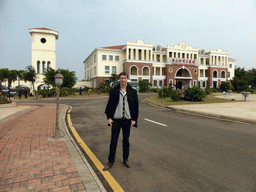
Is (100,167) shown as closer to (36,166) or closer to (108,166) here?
(108,166)

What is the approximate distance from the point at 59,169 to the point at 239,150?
4422 mm

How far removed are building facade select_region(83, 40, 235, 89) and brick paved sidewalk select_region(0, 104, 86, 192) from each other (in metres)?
41.7

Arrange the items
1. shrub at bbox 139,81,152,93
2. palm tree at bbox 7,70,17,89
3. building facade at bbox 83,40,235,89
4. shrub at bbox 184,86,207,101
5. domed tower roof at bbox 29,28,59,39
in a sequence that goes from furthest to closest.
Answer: building facade at bbox 83,40,235,89, palm tree at bbox 7,70,17,89, shrub at bbox 139,81,152,93, domed tower roof at bbox 29,28,59,39, shrub at bbox 184,86,207,101

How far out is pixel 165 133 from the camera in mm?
6562

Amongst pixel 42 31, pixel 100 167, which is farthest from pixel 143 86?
pixel 100 167

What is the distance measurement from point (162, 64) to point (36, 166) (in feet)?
167

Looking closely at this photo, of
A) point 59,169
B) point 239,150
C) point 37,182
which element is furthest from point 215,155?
point 37,182

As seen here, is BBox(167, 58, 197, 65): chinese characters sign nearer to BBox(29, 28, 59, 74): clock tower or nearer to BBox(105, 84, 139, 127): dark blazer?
BBox(29, 28, 59, 74): clock tower

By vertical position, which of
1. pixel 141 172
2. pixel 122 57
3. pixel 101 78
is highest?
pixel 122 57

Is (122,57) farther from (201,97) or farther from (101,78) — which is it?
(201,97)

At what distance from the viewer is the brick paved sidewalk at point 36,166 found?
299 centimetres

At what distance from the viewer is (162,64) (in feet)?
171

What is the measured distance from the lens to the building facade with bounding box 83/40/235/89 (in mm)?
48188

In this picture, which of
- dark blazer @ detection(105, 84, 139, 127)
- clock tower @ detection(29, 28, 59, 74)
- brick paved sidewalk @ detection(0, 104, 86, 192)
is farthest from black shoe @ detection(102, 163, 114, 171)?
clock tower @ detection(29, 28, 59, 74)
